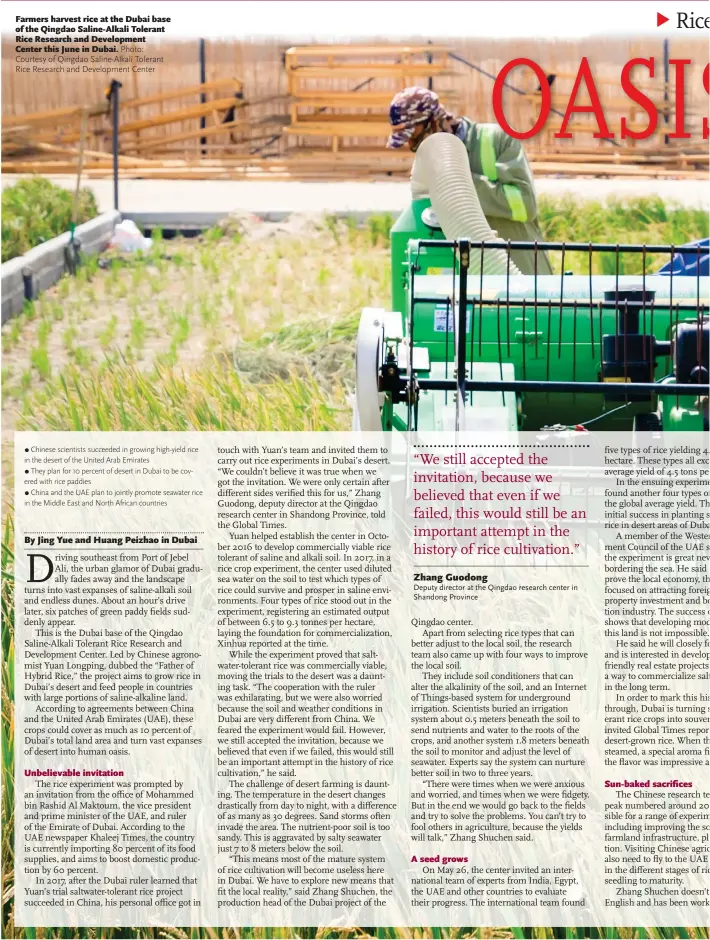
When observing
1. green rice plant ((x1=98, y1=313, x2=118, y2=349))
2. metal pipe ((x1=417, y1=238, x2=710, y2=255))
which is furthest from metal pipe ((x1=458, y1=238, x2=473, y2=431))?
green rice plant ((x1=98, y1=313, x2=118, y2=349))

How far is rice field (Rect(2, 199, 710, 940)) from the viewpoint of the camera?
3489 mm

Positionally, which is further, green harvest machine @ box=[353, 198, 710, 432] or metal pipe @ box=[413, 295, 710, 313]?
metal pipe @ box=[413, 295, 710, 313]

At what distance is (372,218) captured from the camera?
11.4 m

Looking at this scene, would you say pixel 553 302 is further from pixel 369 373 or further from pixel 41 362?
pixel 41 362

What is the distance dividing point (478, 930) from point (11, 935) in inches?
41.6

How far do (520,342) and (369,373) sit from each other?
2.14ft

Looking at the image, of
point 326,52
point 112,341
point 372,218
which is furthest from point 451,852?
point 326,52

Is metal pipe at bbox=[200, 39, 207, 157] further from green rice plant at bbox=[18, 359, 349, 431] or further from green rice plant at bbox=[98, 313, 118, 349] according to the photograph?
green rice plant at bbox=[18, 359, 349, 431]

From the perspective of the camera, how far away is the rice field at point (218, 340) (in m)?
3.49

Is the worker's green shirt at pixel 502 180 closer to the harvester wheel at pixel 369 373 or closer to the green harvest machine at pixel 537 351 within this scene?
the green harvest machine at pixel 537 351

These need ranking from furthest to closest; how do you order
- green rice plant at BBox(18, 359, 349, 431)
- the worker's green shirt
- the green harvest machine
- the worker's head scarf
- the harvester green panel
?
1. green rice plant at BBox(18, 359, 349, 431)
2. the worker's green shirt
3. the worker's head scarf
4. the harvester green panel
5. the green harvest machine

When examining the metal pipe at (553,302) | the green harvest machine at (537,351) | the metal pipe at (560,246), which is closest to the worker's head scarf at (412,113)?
the green harvest machine at (537,351)

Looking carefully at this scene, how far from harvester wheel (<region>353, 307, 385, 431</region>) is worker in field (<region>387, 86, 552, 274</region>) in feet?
3.88

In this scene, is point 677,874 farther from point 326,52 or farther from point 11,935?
point 326,52
